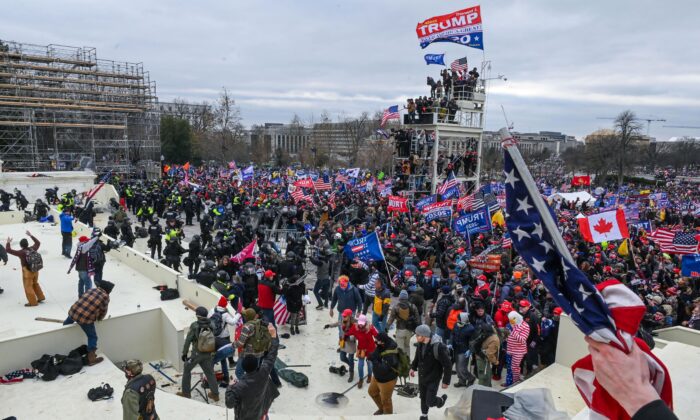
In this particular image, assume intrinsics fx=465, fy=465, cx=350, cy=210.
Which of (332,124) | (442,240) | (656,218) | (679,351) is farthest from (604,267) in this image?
(332,124)

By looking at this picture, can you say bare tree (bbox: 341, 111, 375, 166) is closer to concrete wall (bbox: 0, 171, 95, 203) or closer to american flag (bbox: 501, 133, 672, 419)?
concrete wall (bbox: 0, 171, 95, 203)

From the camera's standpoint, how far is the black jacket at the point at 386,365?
20.8ft

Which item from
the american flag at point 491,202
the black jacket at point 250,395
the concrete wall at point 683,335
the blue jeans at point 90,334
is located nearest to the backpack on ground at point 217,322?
the blue jeans at point 90,334

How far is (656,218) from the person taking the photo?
82.2 ft

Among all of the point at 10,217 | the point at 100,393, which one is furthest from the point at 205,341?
the point at 10,217

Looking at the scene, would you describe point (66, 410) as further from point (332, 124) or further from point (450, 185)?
point (332, 124)

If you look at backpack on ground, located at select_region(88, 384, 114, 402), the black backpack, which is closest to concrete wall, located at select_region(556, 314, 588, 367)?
backpack on ground, located at select_region(88, 384, 114, 402)

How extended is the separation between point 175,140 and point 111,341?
53705 mm

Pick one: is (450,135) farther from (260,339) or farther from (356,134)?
(356,134)

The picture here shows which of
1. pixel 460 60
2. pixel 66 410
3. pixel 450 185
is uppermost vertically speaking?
pixel 460 60

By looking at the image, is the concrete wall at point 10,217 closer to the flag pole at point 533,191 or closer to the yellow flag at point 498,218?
the yellow flag at point 498,218

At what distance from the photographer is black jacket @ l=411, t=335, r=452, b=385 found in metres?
6.08

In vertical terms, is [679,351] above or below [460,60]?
below

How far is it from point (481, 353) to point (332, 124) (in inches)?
3389
